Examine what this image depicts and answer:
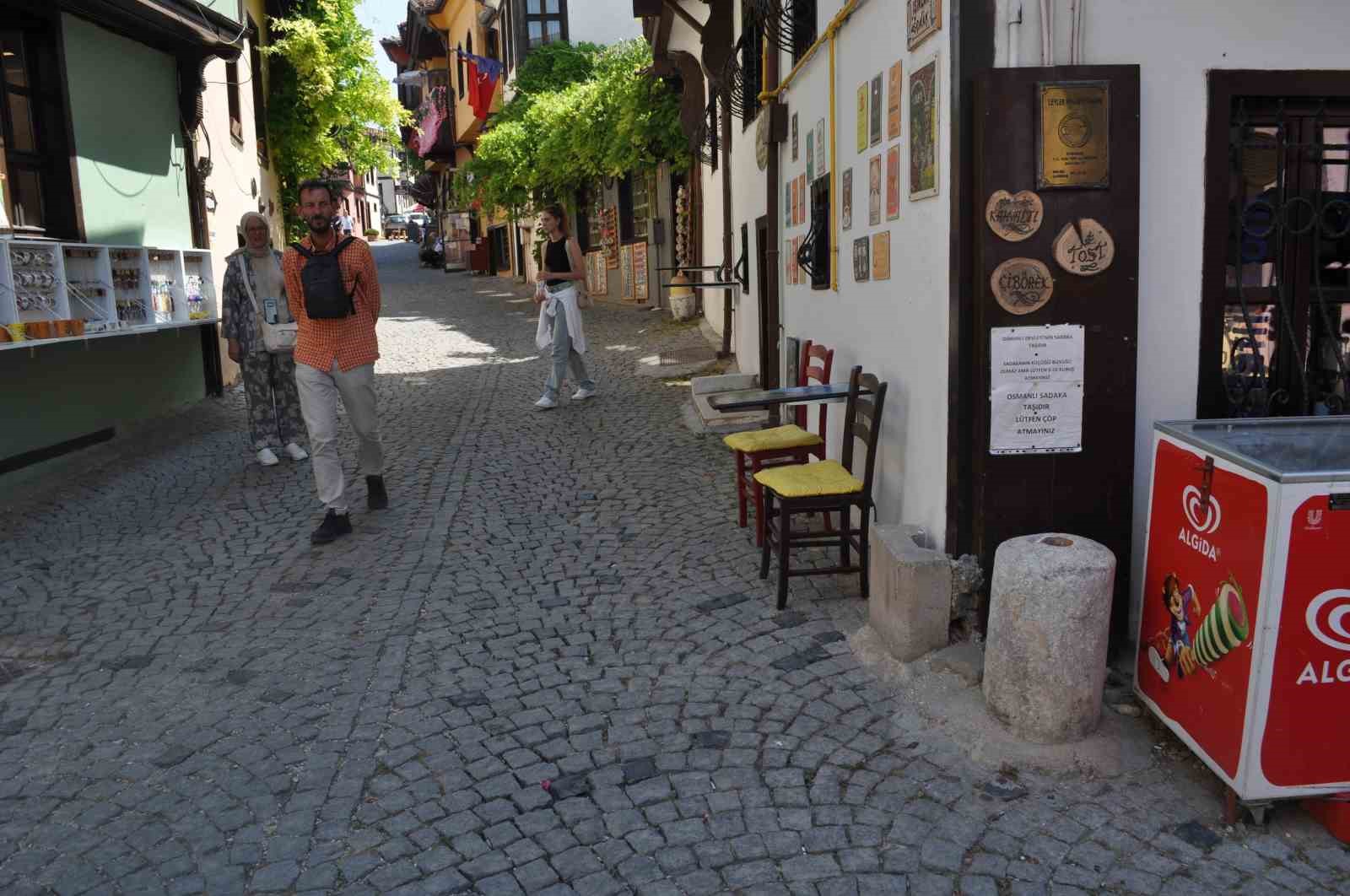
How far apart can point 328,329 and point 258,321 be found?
6.48 feet

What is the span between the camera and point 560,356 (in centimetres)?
979

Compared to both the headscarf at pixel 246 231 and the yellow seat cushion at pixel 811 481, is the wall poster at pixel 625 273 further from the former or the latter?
the yellow seat cushion at pixel 811 481

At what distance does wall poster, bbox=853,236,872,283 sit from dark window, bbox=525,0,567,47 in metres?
21.2

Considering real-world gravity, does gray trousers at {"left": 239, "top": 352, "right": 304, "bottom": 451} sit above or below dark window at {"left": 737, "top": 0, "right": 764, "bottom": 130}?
below

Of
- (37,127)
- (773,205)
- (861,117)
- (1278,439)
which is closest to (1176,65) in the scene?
(1278,439)

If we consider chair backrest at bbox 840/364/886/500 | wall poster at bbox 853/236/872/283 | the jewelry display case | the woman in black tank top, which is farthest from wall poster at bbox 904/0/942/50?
the woman in black tank top

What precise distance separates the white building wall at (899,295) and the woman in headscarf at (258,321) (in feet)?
13.1

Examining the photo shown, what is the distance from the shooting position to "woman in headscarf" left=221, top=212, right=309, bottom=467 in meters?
7.60

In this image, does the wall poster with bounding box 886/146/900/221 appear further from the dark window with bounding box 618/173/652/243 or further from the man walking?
the dark window with bounding box 618/173/652/243

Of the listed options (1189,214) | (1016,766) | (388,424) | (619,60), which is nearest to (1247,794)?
(1016,766)

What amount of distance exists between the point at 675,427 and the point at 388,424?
261cm

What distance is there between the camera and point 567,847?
9.93 feet

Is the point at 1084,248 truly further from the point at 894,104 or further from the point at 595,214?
the point at 595,214

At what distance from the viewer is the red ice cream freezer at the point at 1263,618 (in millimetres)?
2803
